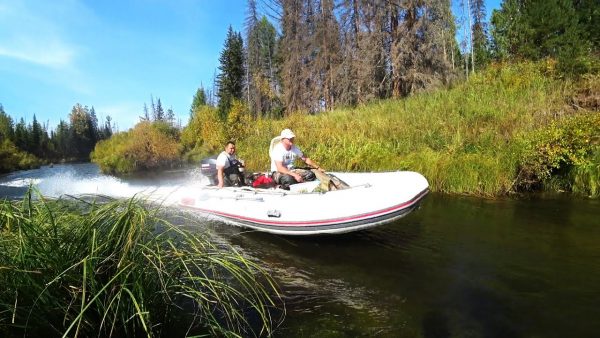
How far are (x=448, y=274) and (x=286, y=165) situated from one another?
→ 3.74m

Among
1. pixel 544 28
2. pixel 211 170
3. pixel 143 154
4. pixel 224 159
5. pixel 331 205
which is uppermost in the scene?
pixel 544 28

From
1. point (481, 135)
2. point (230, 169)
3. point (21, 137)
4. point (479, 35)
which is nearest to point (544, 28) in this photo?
point (481, 135)

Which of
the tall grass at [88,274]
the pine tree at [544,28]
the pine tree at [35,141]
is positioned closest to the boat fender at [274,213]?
the tall grass at [88,274]

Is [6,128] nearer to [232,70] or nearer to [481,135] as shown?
[232,70]

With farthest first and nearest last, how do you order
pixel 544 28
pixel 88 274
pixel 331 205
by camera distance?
pixel 544 28 → pixel 331 205 → pixel 88 274

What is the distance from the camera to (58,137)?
84.7m

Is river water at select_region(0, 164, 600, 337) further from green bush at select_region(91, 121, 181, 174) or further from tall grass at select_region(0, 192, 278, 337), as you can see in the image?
green bush at select_region(91, 121, 181, 174)

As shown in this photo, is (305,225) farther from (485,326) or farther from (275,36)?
(275,36)

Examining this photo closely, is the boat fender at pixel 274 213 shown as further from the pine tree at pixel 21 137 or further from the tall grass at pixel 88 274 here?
the pine tree at pixel 21 137

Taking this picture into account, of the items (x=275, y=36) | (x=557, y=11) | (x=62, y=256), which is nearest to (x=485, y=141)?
(x=62, y=256)

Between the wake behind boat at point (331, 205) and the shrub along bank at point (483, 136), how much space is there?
3.85 meters

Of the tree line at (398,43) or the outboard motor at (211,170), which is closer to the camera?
the outboard motor at (211,170)

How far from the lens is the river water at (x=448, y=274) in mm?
3822

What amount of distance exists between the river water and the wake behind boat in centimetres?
43
